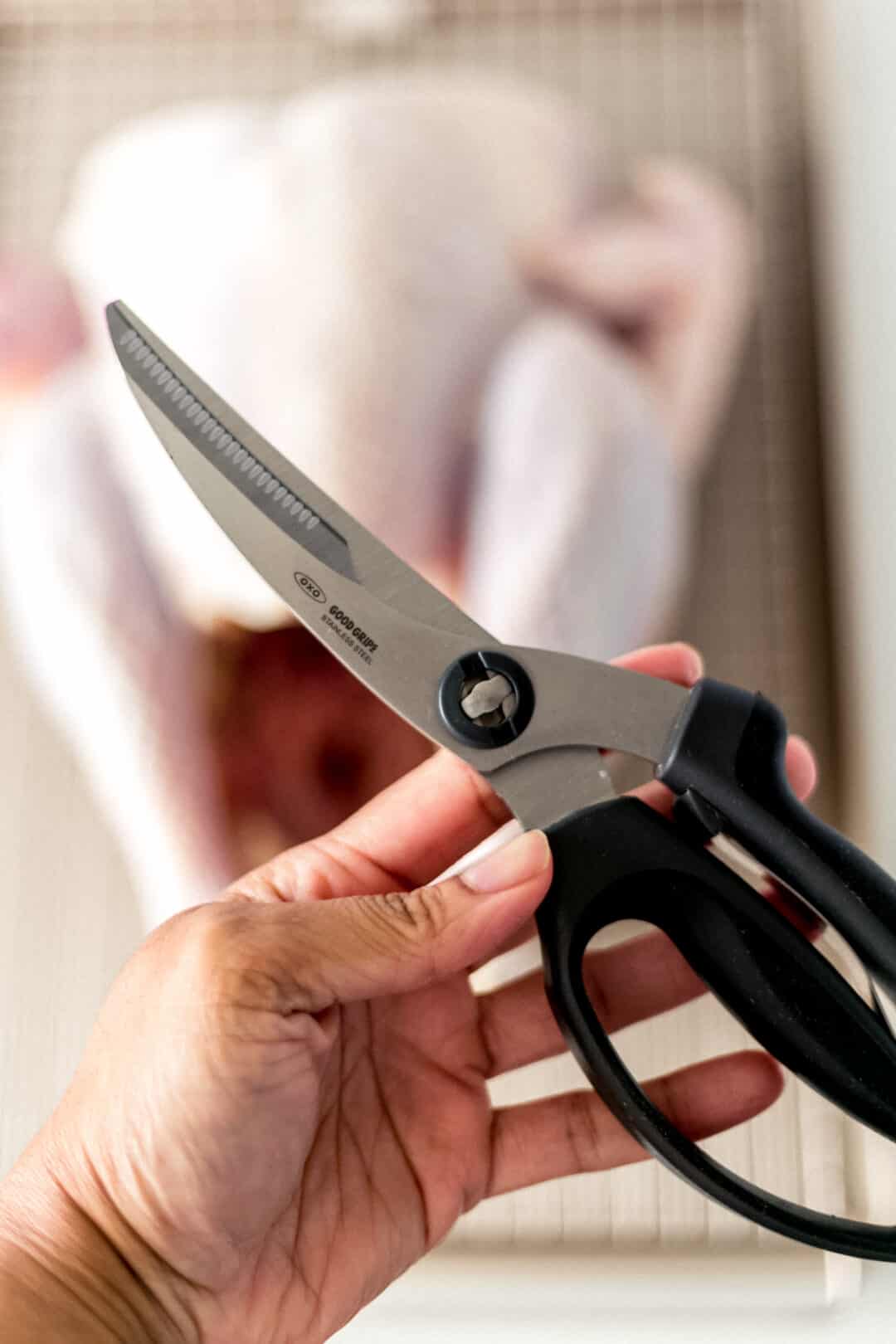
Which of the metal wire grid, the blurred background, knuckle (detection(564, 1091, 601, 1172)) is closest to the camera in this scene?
knuckle (detection(564, 1091, 601, 1172))

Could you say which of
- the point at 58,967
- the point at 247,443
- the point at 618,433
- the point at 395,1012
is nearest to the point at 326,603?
the point at 247,443

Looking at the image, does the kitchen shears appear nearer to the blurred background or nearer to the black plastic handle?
the black plastic handle

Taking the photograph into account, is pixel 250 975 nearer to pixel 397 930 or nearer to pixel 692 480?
pixel 397 930

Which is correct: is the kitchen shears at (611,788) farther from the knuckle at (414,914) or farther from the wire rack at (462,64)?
the wire rack at (462,64)

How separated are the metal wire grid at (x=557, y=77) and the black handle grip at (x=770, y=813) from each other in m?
0.43

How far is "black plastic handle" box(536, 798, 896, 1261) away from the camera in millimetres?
379

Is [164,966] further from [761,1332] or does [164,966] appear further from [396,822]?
[761,1332]

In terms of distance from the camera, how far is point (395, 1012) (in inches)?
18.6

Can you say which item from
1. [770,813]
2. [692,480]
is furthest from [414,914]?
[692,480]

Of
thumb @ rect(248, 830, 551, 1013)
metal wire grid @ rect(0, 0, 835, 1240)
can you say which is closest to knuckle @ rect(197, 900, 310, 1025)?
thumb @ rect(248, 830, 551, 1013)

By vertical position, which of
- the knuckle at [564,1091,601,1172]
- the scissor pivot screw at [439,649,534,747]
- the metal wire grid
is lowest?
the knuckle at [564,1091,601,1172]

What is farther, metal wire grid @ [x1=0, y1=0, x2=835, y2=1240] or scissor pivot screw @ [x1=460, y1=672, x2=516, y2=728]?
metal wire grid @ [x1=0, y1=0, x2=835, y2=1240]

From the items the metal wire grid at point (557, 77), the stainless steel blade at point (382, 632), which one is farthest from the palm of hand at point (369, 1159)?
the metal wire grid at point (557, 77)

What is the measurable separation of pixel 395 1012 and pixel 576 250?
0.45 metres
